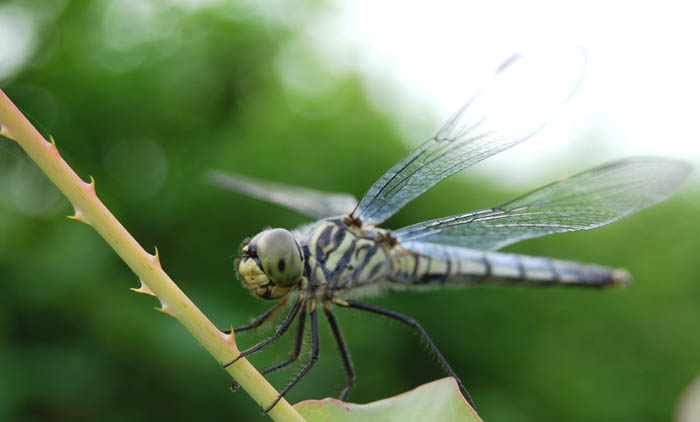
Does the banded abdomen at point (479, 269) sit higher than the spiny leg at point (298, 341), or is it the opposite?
the spiny leg at point (298, 341)

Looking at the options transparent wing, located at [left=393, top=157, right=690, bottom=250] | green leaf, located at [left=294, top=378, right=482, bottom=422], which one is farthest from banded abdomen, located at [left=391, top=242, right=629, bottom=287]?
green leaf, located at [left=294, top=378, right=482, bottom=422]

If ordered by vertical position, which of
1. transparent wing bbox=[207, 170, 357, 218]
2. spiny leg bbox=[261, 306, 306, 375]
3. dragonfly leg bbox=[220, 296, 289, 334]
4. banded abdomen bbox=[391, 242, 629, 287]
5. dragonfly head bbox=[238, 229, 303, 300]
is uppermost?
transparent wing bbox=[207, 170, 357, 218]

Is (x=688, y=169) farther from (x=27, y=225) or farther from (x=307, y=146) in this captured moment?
(x=27, y=225)

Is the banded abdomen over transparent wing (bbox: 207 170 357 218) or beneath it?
beneath

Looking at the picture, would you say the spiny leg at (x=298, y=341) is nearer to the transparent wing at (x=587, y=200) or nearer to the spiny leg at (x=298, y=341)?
the spiny leg at (x=298, y=341)

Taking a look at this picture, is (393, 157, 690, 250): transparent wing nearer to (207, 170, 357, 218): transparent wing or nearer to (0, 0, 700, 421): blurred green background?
(207, 170, 357, 218): transparent wing

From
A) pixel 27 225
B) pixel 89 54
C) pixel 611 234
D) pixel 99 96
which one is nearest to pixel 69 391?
pixel 27 225

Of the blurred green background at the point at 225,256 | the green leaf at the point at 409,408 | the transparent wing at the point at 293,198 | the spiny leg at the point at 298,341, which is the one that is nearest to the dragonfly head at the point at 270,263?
the spiny leg at the point at 298,341
